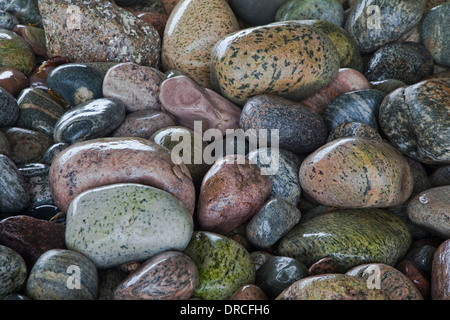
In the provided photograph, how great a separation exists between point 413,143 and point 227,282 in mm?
1733

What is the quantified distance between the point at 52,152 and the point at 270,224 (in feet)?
5.34

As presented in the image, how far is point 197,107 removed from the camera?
11.8 ft

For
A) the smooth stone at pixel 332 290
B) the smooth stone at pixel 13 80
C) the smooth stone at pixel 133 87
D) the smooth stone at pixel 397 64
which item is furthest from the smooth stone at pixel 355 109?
the smooth stone at pixel 13 80

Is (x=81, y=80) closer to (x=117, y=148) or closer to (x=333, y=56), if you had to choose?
(x=117, y=148)

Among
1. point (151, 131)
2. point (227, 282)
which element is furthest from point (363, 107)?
point (227, 282)

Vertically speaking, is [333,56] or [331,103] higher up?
[333,56]

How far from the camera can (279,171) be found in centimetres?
317

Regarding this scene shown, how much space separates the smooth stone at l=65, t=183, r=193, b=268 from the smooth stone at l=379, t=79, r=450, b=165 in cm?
175

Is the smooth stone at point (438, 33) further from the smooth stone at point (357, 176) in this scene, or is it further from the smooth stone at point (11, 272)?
the smooth stone at point (11, 272)

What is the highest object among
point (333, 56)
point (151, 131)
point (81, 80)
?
point (333, 56)

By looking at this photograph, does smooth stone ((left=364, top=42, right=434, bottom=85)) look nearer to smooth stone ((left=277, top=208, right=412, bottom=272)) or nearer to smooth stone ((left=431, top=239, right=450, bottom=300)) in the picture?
smooth stone ((left=277, top=208, right=412, bottom=272))

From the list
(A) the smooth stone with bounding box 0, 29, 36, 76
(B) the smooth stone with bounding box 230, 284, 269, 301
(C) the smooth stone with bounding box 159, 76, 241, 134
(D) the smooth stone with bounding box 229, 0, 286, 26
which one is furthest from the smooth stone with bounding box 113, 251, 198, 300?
(D) the smooth stone with bounding box 229, 0, 286, 26
